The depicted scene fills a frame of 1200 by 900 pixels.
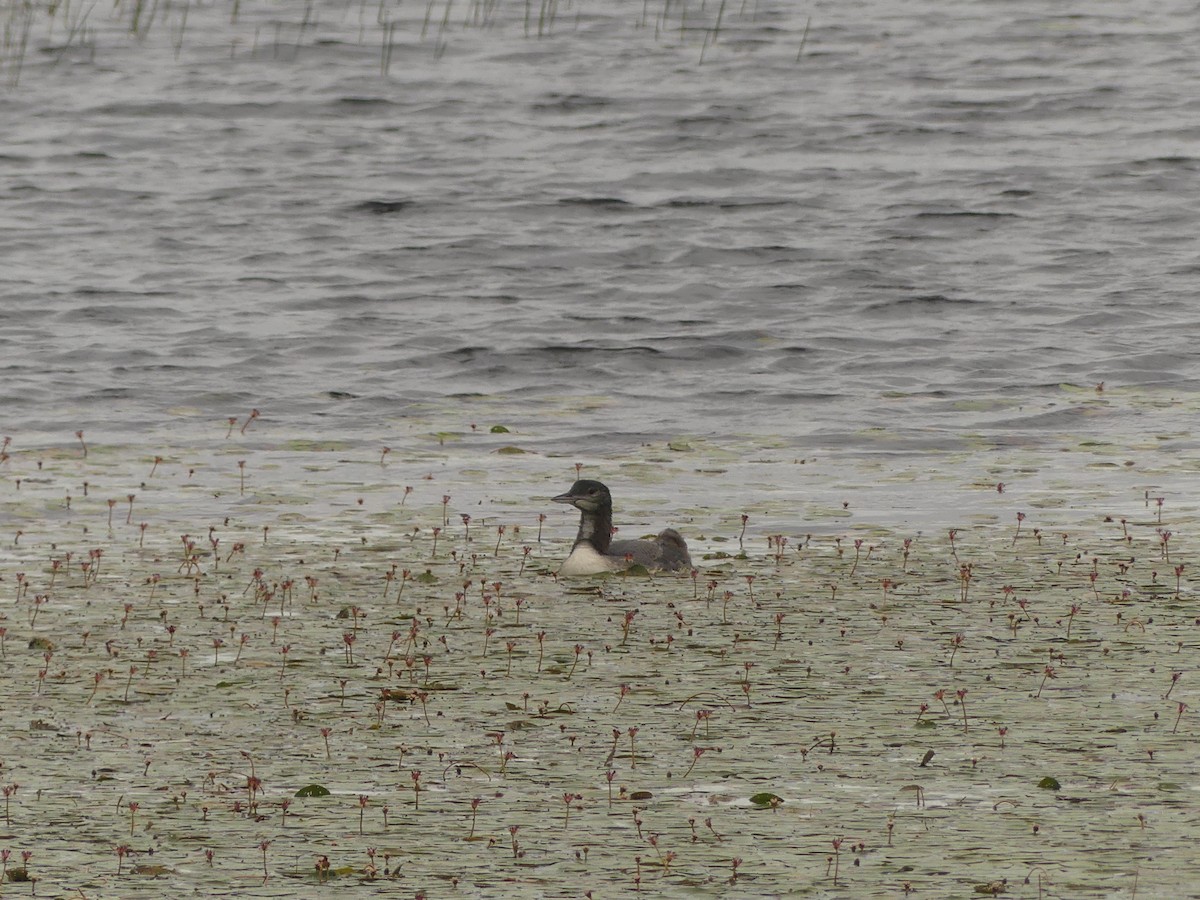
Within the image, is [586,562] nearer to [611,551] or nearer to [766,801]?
[611,551]

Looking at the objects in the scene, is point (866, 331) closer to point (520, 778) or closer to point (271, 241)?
point (271, 241)

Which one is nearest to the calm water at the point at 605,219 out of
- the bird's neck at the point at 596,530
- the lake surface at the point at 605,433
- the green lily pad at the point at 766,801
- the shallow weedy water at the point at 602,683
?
the lake surface at the point at 605,433

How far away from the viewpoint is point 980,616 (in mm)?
11375

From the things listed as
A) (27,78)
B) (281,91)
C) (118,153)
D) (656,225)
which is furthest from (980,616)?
(27,78)

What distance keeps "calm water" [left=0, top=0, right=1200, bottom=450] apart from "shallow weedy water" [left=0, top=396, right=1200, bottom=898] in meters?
2.82

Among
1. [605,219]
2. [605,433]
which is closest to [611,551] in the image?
[605,433]

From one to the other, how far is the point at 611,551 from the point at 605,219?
50.9ft

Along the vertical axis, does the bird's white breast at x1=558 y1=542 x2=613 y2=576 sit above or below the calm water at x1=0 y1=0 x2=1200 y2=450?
below

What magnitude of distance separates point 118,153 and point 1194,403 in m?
18.9

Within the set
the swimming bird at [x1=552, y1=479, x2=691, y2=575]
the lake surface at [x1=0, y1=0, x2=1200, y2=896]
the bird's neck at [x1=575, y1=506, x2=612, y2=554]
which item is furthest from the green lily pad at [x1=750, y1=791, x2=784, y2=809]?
the bird's neck at [x1=575, y1=506, x2=612, y2=554]

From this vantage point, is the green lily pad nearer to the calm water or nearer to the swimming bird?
the swimming bird

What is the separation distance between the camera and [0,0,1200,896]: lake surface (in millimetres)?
8367

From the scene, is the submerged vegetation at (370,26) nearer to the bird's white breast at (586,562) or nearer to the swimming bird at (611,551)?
the swimming bird at (611,551)

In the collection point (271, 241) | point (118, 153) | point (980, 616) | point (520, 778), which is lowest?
point (520, 778)
